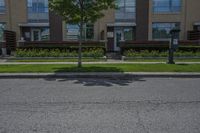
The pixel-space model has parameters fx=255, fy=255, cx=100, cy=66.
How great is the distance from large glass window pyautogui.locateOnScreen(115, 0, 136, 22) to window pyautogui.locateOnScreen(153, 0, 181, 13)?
99.4 inches

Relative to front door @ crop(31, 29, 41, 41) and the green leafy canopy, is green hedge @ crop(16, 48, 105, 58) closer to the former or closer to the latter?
the green leafy canopy

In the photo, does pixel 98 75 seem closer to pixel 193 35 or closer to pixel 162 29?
pixel 193 35

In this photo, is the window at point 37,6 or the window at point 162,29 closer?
the window at point 37,6

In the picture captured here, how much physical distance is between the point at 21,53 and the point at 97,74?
34.8 feet

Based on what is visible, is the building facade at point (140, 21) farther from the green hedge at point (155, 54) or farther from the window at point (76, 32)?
the green hedge at point (155, 54)

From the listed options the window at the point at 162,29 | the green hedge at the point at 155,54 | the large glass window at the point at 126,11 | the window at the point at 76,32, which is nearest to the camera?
the green hedge at the point at 155,54

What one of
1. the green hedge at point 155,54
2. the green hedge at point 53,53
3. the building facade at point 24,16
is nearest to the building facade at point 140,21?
the building facade at point 24,16

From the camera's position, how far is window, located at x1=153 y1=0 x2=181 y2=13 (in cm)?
2892

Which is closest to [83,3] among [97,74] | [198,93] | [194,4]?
[97,74]

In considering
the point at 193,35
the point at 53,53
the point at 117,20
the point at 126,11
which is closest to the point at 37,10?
the point at 117,20

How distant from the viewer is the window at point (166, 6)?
28922mm

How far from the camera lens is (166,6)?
29.0m

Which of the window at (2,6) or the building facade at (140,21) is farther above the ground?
the window at (2,6)

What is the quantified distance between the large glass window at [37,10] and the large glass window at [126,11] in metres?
8.17
